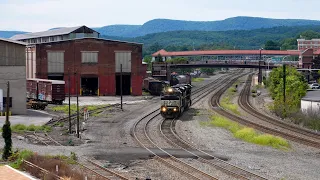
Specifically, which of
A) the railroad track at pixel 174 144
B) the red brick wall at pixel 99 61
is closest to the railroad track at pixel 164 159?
the railroad track at pixel 174 144

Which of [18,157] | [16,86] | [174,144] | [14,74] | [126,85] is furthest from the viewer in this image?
[126,85]

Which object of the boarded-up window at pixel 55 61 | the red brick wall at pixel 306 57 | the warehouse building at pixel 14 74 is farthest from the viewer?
the red brick wall at pixel 306 57

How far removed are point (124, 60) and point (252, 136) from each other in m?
46.8

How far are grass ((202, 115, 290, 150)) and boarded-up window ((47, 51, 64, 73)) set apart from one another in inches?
1544

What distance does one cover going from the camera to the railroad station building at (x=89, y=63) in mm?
78062

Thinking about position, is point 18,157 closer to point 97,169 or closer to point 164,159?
point 97,169

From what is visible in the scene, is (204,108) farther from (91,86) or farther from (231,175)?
(231,175)

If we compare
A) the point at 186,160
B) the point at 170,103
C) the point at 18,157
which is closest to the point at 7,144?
the point at 18,157

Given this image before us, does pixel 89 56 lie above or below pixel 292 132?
above

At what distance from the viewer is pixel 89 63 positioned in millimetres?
79688

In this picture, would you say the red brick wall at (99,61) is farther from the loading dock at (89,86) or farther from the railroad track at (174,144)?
the railroad track at (174,144)

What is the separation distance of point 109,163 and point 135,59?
5487cm

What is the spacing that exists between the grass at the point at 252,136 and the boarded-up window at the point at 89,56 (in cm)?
3796

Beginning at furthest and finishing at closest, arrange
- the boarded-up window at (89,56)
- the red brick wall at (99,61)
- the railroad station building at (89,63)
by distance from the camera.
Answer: the boarded-up window at (89,56) → the railroad station building at (89,63) → the red brick wall at (99,61)
